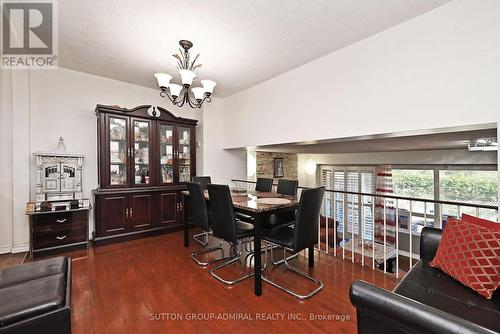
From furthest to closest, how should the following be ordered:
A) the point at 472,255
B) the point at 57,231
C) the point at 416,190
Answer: the point at 416,190
the point at 57,231
the point at 472,255

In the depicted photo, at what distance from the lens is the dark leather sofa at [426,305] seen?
0.71 meters

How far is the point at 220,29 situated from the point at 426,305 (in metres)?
2.69

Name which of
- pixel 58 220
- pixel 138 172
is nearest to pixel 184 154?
pixel 138 172

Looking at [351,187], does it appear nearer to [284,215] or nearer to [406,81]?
[284,215]

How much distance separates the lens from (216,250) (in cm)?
315

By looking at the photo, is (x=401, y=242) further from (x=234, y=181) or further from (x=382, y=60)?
(x=382, y=60)

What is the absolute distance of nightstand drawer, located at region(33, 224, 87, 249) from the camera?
2889 mm

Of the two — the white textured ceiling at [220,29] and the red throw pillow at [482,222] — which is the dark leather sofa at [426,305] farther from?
the white textured ceiling at [220,29]

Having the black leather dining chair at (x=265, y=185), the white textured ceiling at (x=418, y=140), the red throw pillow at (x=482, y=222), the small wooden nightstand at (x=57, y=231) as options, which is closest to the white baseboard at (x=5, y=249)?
the small wooden nightstand at (x=57, y=231)

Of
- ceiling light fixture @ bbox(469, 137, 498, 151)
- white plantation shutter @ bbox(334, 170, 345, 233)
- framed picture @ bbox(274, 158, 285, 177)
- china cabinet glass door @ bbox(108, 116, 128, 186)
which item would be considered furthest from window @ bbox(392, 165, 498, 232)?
china cabinet glass door @ bbox(108, 116, 128, 186)

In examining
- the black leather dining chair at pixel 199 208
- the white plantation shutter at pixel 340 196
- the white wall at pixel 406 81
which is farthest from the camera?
the white plantation shutter at pixel 340 196

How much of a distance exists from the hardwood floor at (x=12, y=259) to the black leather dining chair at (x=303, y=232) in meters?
3.11

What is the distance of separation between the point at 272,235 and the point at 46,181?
127 inches

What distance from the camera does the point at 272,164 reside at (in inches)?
228
